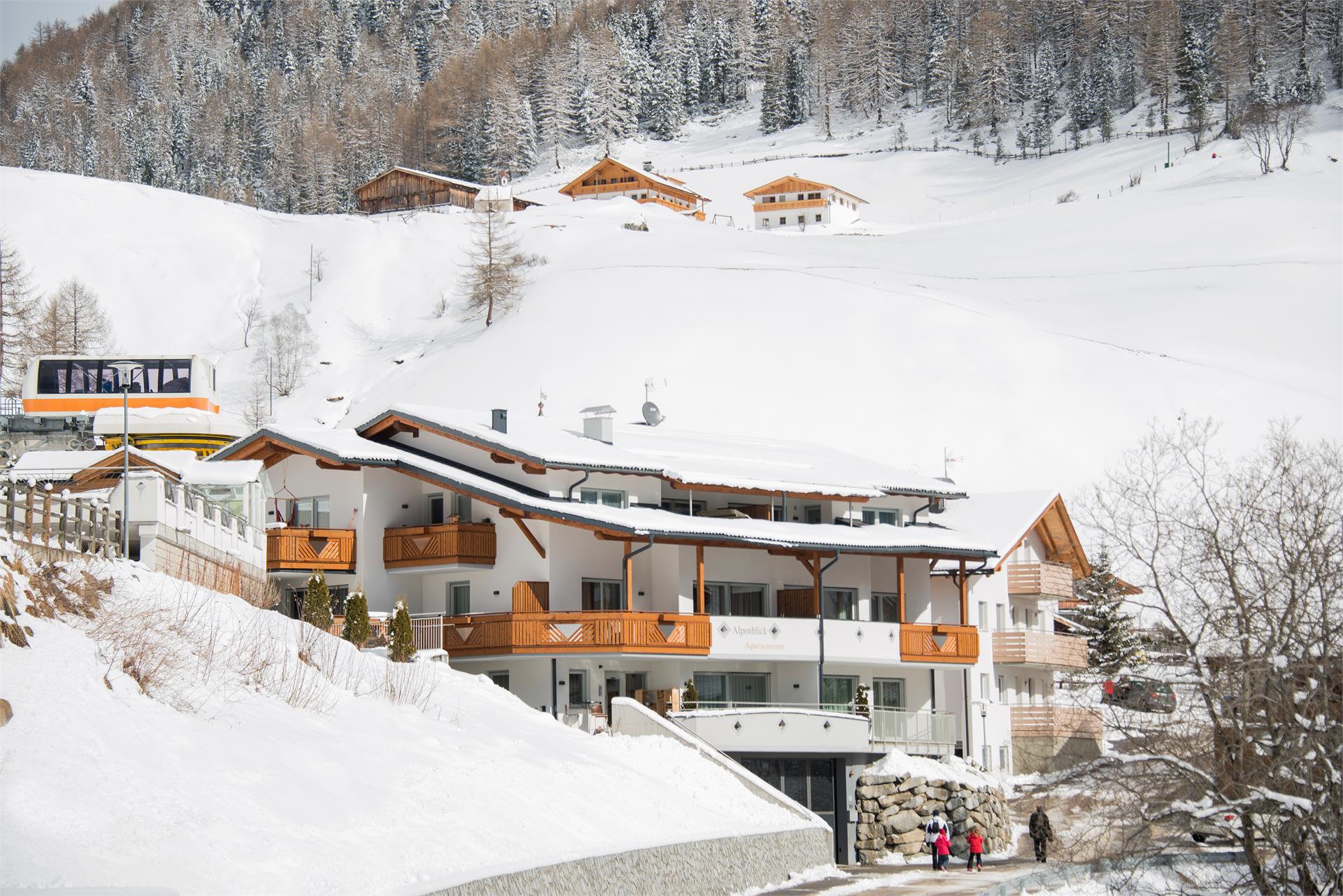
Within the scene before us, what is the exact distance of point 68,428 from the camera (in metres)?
56.0

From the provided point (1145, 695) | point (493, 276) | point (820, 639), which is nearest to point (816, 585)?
point (820, 639)

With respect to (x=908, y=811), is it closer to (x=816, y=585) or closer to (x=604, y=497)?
(x=816, y=585)

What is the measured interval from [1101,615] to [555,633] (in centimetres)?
2445

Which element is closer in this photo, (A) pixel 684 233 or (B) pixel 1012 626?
(B) pixel 1012 626

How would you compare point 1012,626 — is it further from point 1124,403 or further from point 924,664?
point 1124,403

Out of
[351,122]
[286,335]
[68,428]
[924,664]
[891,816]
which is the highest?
[351,122]

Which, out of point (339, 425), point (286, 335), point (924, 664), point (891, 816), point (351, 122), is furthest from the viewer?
point (351, 122)

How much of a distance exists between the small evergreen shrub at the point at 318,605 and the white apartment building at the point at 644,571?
444 centimetres

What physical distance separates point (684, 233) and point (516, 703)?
88.9 meters

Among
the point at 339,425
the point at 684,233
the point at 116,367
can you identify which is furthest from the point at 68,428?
the point at 684,233

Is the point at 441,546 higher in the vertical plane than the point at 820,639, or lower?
higher

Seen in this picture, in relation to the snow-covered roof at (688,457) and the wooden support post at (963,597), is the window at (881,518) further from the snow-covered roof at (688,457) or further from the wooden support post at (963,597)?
the wooden support post at (963,597)

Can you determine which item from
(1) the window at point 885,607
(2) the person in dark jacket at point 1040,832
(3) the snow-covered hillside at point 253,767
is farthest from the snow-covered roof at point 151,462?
(2) the person in dark jacket at point 1040,832

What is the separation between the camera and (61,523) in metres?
22.1
